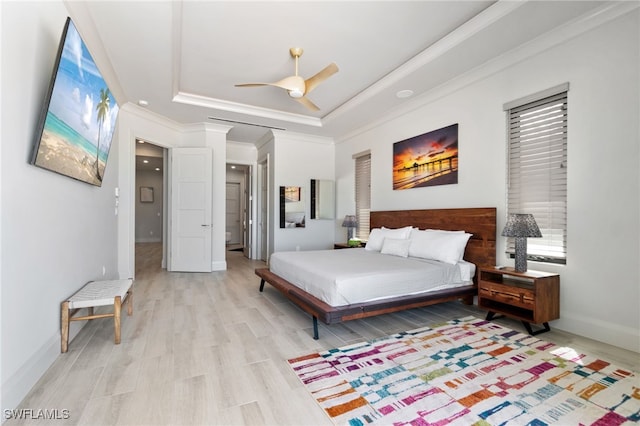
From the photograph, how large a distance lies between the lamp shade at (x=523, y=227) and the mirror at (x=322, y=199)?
4.00 metres

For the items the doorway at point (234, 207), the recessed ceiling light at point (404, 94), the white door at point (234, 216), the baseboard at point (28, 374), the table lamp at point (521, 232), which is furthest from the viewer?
the white door at point (234, 216)

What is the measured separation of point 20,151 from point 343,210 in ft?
17.0

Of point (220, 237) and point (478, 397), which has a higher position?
point (220, 237)

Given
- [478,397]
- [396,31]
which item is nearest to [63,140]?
[396,31]

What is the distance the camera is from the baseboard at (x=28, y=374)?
159 cm

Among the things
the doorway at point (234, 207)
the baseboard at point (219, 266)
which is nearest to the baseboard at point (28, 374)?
the baseboard at point (219, 266)

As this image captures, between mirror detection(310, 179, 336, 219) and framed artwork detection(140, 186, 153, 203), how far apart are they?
23.9ft

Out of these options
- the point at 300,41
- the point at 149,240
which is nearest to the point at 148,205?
the point at 149,240

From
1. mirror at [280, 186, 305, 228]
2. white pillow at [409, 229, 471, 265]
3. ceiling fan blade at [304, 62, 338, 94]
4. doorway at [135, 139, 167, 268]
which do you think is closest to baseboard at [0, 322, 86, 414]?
ceiling fan blade at [304, 62, 338, 94]

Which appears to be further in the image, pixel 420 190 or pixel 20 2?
pixel 420 190

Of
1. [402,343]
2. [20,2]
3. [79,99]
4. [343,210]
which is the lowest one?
[402,343]

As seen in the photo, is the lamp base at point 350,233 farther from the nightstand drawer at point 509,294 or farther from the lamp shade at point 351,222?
the nightstand drawer at point 509,294

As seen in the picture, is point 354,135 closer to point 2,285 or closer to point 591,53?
point 591,53

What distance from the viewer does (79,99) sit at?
2242mm
